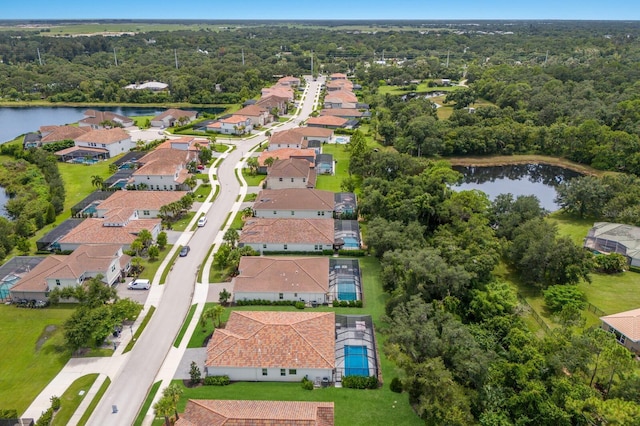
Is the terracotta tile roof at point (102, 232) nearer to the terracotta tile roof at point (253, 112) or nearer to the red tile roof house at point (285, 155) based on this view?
the red tile roof house at point (285, 155)

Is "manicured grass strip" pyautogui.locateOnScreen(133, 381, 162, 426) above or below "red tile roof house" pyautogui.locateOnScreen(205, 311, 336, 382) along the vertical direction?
below

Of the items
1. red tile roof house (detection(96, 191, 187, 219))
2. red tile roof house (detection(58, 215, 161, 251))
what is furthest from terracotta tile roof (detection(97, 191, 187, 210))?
red tile roof house (detection(58, 215, 161, 251))

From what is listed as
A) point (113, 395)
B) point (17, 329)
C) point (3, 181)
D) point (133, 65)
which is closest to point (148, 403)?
point (113, 395)

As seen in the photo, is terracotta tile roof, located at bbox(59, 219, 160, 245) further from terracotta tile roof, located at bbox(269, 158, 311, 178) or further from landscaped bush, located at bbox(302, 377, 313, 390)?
landscaped bush, located at bbox(302, 377, 313, 390)

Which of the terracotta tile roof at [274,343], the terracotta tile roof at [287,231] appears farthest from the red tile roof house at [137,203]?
the terracotta tile roof at [274,343]

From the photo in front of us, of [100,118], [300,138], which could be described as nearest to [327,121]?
[300,138]

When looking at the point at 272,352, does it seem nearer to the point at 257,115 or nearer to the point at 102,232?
the point at 102,232
